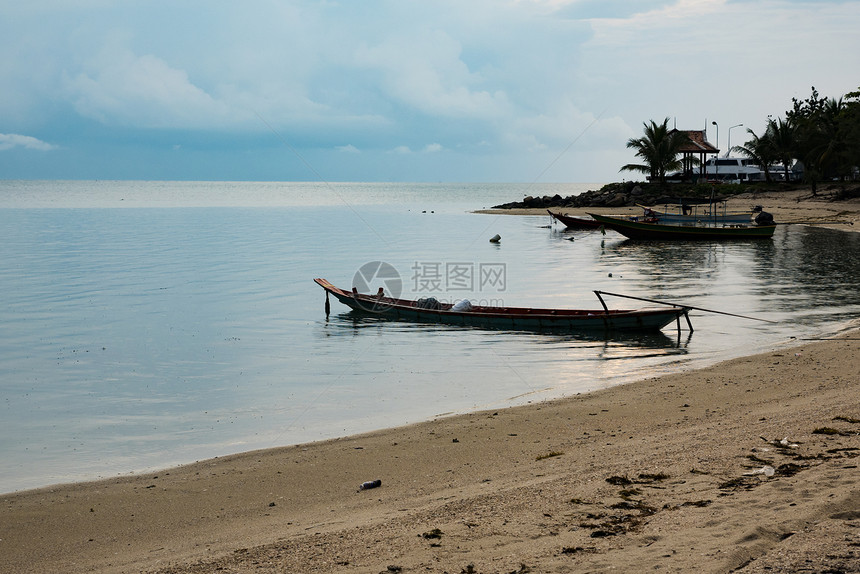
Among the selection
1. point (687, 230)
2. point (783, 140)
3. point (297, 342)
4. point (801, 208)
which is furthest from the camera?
point (783, 140)

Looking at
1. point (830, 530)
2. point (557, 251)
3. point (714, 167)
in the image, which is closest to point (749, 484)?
point (830, 530)

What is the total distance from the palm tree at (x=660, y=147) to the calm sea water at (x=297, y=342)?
29533 millimetres

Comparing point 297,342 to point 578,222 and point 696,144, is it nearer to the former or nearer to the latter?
point 578,222

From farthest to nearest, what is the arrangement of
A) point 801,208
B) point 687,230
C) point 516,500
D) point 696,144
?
point 696,144
point 801,208
point 687,230
point 516,500

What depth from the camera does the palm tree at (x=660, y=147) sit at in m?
69.1

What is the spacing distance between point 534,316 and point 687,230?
106ft

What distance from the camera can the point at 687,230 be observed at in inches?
1834

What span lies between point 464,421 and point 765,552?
5870mm

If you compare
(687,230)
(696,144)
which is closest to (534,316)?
(687,230)

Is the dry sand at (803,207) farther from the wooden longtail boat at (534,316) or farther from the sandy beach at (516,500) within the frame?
the sandy beach at (516,500)

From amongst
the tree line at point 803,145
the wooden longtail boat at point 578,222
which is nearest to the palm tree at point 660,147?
the tree line at point 803,145

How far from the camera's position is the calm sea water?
11062 mm

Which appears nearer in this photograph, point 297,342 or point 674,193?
point 297,342

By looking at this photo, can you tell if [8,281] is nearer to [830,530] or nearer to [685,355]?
[685,355]
